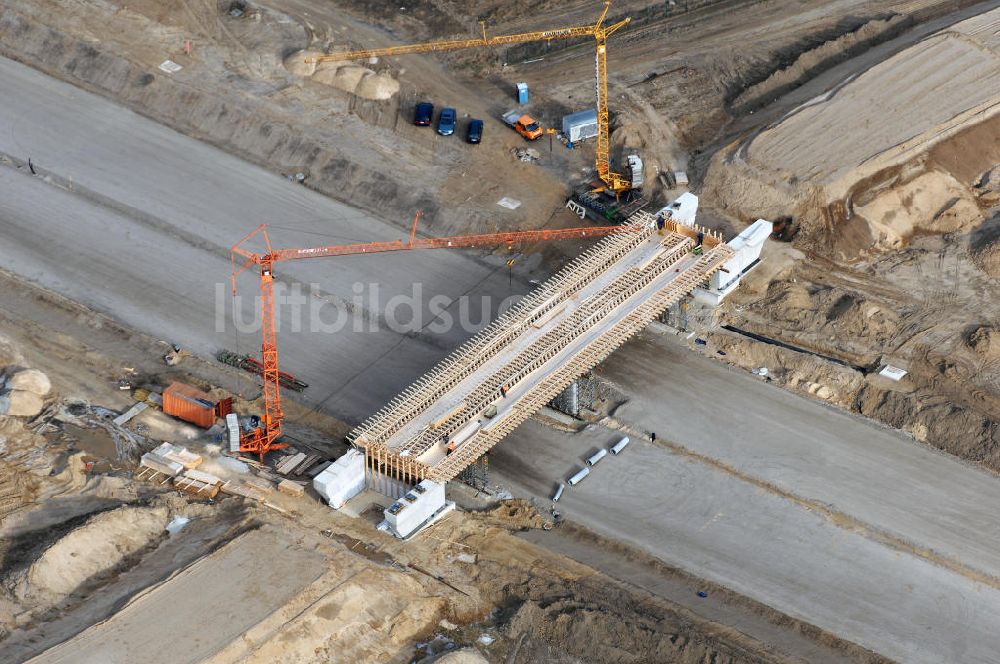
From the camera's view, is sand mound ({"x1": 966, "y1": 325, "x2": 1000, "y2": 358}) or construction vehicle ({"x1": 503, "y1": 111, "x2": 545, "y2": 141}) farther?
construction vehicle ({"x1": 503, "y1": 111, "x2": 545, "y2": 141})

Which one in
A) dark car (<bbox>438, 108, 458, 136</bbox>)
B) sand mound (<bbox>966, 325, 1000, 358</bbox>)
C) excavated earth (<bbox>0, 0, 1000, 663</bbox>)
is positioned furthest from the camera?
dark car (<bbox>438, 108, 458, 136</bbox>)

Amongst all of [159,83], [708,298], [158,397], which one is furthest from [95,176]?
[708,298]

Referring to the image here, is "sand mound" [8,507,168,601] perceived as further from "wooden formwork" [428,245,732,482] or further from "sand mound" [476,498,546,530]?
"sand mound" [476,498,546,530]

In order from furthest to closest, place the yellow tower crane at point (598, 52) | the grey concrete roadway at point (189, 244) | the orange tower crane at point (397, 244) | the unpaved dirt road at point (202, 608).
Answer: the yellow tower crane at point (598, 52), the orange tower crane at point (397, 244), the grey concrete roadway at point (189, 244), the unpaved dirt road at point (202, 608)

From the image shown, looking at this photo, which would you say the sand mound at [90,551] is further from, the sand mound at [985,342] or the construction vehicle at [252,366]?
the sand mound at [985,342]

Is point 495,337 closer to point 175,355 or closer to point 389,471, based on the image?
point 389,471

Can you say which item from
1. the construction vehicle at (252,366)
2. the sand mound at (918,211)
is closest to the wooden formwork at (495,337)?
the construction vehicle at (252,366)

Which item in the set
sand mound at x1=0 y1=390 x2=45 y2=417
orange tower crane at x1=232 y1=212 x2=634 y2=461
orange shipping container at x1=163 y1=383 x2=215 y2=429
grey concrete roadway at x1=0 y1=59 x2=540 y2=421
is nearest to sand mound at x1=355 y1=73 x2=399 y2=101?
grey concrete roadway at x1=0 y1=59 x2=540 y2=421
